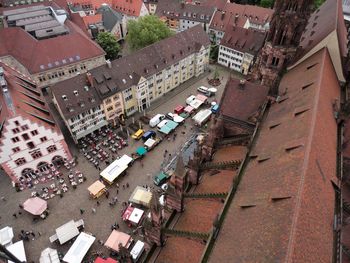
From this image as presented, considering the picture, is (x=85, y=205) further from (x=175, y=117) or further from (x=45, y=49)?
(x=45, y=49)

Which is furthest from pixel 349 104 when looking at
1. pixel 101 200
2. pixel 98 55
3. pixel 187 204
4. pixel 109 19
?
pixel 109 19

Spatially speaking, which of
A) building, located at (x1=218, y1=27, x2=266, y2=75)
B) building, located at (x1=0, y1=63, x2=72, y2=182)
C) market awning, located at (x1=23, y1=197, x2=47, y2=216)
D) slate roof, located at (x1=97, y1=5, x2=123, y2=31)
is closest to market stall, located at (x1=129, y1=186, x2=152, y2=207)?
market awning, located at (x1=23, y1=197, x2=47, y2=216)

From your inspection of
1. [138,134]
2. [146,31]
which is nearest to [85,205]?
[138,134]

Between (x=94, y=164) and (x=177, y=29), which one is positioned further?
(x=177, y=29)

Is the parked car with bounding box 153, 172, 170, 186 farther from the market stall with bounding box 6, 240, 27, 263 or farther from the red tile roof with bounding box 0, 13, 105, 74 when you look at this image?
the red tile roof with bounding box 0, 13, 105, 74

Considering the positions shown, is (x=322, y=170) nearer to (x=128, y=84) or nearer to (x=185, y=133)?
(x=185, y=133)
